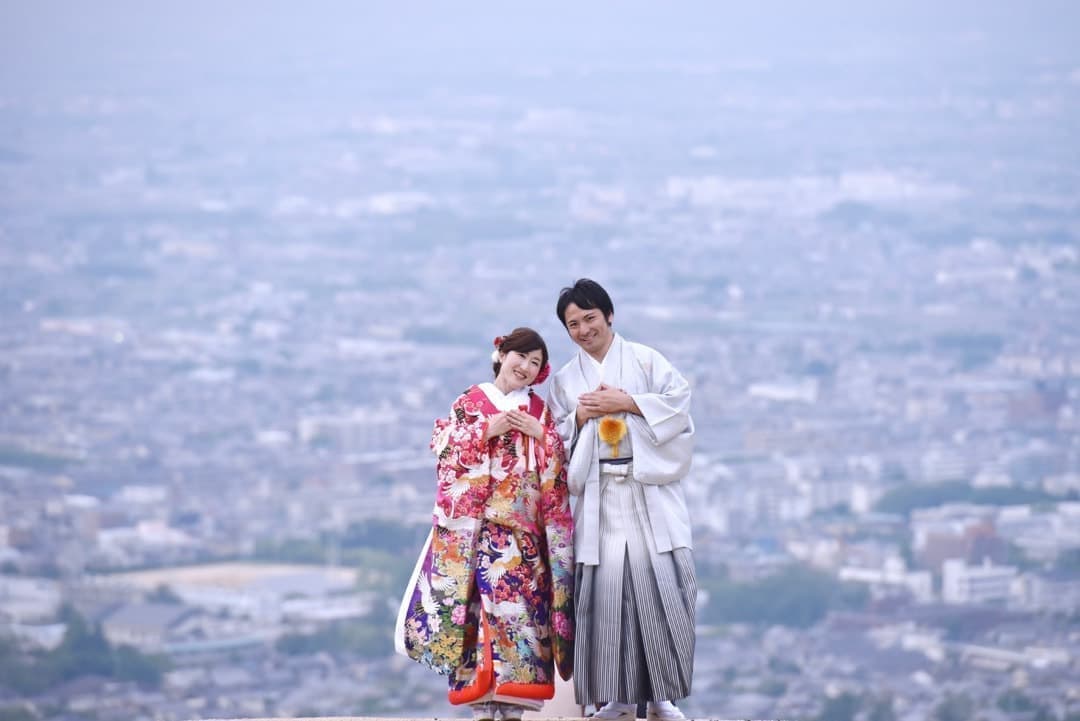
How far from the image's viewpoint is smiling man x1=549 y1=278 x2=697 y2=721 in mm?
4133

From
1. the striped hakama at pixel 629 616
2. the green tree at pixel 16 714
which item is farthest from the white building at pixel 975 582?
the striped hakama at pixel 629 616

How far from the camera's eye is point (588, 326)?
416 centimetres

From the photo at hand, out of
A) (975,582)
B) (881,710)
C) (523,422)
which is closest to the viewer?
(523,422)

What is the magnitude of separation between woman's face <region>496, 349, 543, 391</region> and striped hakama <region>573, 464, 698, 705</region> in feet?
0.93

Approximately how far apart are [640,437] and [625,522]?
0.20 m

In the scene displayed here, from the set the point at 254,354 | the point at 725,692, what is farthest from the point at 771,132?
the point at 725,692

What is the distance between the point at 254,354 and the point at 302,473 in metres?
4.23

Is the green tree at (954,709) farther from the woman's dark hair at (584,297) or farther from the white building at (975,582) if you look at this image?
the woman's dark hair at (584,297)

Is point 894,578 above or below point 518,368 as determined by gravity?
below

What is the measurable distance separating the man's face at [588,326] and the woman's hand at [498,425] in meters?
0.24

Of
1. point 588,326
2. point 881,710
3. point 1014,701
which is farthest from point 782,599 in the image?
point 588,326

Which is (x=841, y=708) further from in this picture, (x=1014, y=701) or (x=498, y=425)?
(x=498, y=425)

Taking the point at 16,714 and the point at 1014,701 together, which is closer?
the point at 1014,701

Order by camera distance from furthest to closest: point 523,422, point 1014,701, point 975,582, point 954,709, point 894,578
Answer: point 894,578 < point 975,582 < point 1014,701 < point 954,709 < point 523,422
